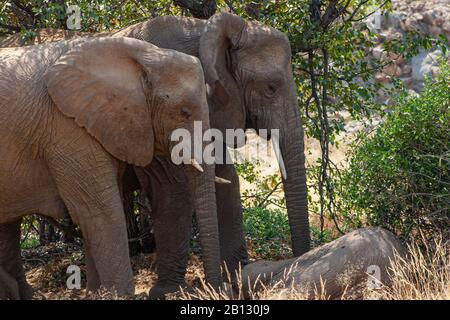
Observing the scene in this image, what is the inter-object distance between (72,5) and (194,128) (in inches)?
123

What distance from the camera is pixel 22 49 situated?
8.69 m

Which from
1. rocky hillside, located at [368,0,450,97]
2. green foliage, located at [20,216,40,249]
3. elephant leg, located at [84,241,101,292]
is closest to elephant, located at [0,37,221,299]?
elephant leg, located at [84,241,101,292]

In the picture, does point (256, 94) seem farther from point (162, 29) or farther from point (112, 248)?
point (112, 248)

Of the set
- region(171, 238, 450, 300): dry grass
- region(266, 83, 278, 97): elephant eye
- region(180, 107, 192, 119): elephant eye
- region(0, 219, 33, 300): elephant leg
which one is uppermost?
region(266, 83, 278, 97): elephant eye

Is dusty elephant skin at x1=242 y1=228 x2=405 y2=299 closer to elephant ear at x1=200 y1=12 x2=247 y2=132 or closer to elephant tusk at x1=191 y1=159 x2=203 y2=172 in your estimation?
elephant tusk at x1=191 y1=159 x2=203 y2=172

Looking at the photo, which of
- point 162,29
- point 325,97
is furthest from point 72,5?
point 325,97

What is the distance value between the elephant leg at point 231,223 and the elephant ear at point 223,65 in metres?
0.65

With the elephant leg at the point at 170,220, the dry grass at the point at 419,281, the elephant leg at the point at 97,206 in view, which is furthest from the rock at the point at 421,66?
the elephant leg at the point at 97,206

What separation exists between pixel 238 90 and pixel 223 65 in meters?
0.30

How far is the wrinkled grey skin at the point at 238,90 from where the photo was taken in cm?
955

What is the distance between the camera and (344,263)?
8219 millimetres

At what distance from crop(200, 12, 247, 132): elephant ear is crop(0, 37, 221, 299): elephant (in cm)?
106

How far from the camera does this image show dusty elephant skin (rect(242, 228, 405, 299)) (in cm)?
812
